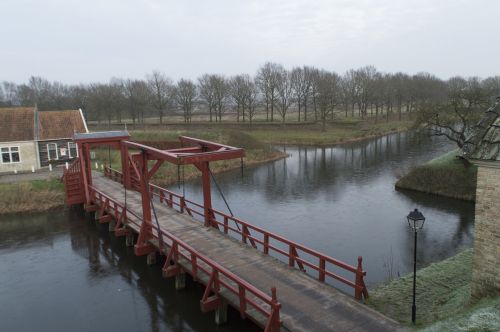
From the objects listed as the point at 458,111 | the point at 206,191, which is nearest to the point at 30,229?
the point at 206,191

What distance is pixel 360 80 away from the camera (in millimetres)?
78125

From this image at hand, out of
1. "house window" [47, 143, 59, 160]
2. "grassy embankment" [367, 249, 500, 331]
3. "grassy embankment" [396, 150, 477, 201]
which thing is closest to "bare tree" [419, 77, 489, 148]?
"grassy embankment" [396, 150, 477, 201]

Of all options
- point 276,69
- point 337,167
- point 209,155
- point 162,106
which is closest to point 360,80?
point 276,69

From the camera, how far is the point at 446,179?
24.7m

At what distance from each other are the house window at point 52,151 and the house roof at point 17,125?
1309 millimetres

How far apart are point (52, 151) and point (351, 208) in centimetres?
2234

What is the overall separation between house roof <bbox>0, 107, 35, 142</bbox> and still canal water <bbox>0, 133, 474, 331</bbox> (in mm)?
8980

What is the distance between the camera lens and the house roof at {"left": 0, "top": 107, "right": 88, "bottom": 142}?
1125 inches

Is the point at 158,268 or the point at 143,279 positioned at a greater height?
the point at 158,268

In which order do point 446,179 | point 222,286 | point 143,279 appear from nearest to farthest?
point 222,286 → point 143,279 → point 446,179

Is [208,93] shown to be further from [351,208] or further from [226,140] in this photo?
[351,208]

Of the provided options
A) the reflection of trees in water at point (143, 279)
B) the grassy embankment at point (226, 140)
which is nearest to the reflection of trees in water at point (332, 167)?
the grassy embankment at point (226, 140)

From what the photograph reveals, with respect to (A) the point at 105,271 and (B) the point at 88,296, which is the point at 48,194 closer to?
(A) the point at 105,271

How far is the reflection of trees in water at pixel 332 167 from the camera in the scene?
2827cm
